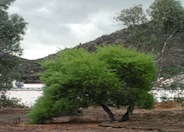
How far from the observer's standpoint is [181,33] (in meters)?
28.7

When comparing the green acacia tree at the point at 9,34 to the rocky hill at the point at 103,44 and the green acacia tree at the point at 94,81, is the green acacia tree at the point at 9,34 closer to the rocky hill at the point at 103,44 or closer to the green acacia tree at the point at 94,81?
the green acacia tree at the point at 94,81

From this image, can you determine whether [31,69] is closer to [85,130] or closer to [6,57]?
[6,57]

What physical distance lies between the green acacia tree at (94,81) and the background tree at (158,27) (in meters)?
10.2

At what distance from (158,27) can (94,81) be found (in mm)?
12859

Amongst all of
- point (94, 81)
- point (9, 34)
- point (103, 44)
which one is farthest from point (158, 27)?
point (94, 81)

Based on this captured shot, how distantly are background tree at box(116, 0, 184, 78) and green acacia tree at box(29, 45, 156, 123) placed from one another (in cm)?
1022

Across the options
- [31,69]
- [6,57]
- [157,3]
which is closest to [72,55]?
[6,57]

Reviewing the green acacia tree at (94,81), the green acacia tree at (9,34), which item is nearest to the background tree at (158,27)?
the green acacia tree at (9,34)

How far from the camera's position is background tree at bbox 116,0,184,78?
27.4m

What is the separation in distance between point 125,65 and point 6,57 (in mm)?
9341

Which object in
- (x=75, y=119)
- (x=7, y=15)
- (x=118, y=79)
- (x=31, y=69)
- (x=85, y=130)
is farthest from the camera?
(x=31, y=69)

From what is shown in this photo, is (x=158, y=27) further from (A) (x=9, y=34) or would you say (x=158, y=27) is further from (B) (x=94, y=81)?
(B) (x=94, y=81)

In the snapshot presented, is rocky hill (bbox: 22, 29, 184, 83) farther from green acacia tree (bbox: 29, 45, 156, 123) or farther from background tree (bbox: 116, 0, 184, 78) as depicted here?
green acacia tree (bbox: 29, 45, 156, 123)

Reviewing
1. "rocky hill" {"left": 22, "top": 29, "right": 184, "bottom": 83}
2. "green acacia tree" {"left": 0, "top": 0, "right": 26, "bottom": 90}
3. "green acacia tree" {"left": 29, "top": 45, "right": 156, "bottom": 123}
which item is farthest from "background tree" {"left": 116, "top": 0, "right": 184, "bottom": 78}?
"green acacia tree" {"left": 29, "top": 45, "right": 156, "bottom": 123}
